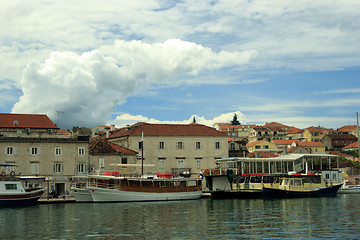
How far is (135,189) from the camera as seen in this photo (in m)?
56.3

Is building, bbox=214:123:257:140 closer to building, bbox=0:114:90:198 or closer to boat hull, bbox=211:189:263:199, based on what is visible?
boat hull, bbox=211:189:263:199

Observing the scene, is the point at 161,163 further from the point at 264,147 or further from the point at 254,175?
the point at 264,147

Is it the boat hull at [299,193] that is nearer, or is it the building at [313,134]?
the boat hull at [299,193]

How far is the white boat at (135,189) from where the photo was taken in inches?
2160

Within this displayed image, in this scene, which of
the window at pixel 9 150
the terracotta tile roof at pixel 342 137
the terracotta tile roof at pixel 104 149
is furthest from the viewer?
the terracotta tile roof at pixel 342 137

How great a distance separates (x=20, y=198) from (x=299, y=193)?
34328mm

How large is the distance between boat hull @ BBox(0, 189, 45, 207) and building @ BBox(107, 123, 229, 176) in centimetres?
2153

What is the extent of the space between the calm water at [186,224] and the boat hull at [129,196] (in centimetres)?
1161

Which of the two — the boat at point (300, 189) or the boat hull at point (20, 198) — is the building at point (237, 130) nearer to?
the boat at point (300, 189)

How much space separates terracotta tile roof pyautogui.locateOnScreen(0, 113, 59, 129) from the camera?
76812 mm

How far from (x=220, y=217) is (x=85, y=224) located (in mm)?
10707

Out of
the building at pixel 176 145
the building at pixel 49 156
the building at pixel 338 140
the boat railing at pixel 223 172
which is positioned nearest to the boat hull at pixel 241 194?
the boat railing at pixel 223 172

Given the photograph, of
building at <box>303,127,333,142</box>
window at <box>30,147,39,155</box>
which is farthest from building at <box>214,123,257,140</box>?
window at <box>30,147,39,155</box>

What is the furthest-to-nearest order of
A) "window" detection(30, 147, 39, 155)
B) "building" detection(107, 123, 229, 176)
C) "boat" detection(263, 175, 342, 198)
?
"building" detection(107, 123, 229, 176) < "window" detection(30, 147, 39, 155) < "boat" detection(263, 175, 342, 198)
